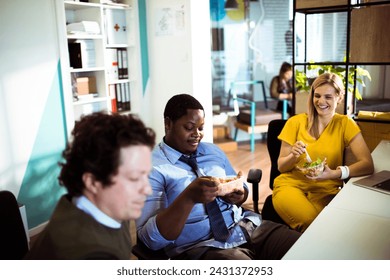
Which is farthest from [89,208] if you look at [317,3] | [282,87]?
[282,87]

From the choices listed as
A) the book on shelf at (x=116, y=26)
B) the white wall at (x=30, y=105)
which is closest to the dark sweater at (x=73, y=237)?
the white wall at (x=30, y=105)

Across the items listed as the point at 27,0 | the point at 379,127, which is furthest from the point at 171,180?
the point at 27,0

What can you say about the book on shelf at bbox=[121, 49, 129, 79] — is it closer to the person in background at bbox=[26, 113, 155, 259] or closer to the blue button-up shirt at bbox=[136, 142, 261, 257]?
the blue button-up shirt at bbox=[136, 142, 261, 257]

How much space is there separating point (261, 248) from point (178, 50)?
94.1 inches

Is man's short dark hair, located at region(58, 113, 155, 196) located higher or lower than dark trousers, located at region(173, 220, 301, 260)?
higher

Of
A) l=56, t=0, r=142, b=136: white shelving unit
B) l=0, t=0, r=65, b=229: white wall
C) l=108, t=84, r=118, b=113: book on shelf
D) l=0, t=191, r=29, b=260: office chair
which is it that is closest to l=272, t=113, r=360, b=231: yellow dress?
l=0, t=191, r=29, b=260: office chair

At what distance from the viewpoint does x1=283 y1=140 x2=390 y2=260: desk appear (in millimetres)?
1071

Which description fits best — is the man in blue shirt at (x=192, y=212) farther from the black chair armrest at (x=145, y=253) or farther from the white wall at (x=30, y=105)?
the white wall at (x=30, y=105)

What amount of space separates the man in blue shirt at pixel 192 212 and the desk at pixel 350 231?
178mm

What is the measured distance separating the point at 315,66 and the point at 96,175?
206 centimetres

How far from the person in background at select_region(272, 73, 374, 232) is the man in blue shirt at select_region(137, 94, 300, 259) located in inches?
14.1

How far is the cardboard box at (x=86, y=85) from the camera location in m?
3.01
